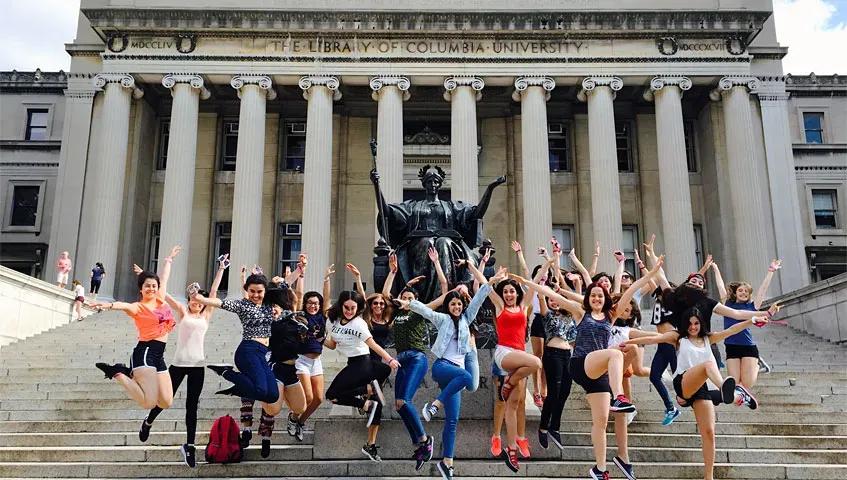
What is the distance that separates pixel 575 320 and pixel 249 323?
387cm

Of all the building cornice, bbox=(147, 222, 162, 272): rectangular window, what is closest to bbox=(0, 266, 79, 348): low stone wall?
bbox=(147, 222, 162, 272): rectangular window

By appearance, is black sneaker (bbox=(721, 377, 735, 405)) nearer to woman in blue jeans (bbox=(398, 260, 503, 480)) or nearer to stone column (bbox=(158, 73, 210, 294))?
woman in blue jeans (bbox=(398, 260, 503, 480))

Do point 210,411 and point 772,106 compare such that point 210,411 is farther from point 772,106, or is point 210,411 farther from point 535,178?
point 772,106

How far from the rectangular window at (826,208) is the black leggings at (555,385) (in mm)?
33804

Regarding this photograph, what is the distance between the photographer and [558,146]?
3316cm

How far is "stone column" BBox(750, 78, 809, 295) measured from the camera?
27672 millimetres

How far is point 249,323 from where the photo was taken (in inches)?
340

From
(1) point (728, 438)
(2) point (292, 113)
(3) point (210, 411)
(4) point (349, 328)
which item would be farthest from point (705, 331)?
(2) point (292, 113)

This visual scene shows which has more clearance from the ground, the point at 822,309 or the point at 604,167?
the point at 604,167

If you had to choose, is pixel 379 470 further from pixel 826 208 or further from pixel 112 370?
pixel 826 208

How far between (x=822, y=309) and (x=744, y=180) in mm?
9315

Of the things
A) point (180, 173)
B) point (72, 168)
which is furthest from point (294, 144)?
point (72, 168)

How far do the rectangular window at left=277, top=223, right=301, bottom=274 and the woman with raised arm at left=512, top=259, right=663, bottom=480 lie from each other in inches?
949

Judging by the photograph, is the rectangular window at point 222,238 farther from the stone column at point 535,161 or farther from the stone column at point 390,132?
the stone column at point 535,161
